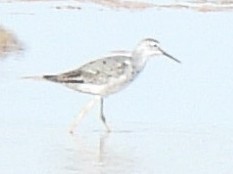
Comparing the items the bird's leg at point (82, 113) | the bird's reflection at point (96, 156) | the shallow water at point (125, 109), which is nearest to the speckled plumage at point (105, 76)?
the bird's leg at point (82, 113)

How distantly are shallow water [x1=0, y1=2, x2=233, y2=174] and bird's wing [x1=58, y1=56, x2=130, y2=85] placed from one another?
456 millimetres

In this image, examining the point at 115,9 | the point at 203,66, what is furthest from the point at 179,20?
the point at 203,66

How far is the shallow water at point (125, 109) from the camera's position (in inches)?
436

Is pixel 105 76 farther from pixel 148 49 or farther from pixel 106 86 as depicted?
pixel 148 49

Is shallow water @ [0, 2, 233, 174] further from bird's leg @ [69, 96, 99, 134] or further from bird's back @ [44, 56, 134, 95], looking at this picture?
bird's back @ [44, 56, 134, 95]

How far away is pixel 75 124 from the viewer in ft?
41.8

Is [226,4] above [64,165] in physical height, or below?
above

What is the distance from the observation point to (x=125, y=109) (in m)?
14.1

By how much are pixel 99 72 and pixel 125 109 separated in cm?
119

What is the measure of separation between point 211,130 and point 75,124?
1332 mm

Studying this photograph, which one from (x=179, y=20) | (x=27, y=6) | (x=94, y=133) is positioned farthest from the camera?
(x=27, y=6)

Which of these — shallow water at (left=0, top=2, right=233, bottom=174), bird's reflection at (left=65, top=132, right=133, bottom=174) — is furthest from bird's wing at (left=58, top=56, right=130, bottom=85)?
bird's reflection at (left=65, top=132, right=133, bottom=174)

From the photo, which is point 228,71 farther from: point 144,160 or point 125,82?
point 144,160

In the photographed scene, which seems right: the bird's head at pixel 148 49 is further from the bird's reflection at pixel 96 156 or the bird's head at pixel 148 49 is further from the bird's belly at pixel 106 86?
the bird's reflection at pixel 96 156
